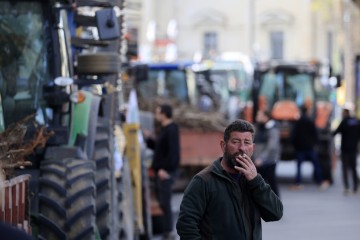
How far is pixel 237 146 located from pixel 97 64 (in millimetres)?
4174

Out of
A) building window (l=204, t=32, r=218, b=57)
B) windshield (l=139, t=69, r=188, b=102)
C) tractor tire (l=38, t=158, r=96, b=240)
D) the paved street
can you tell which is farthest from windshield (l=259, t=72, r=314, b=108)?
building window (l=204, t=32, r=218, b=57)

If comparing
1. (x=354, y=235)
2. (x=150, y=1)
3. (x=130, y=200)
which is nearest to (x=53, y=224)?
(x=130, y=200)

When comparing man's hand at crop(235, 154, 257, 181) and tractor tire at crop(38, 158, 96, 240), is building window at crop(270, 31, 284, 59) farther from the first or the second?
man's hand at crop(235, 154, 257, 181)

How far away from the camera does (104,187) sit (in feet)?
38.1

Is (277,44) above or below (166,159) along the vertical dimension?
below

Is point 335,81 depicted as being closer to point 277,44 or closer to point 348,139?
point 348,139

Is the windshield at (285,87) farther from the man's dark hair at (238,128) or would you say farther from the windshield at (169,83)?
the man's dark hair at (238,128)

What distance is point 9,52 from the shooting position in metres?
11.2

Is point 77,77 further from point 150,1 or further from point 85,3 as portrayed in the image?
point 150,1

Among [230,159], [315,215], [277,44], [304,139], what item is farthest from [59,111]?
[277,44]

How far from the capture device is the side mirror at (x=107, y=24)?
37.4 ft

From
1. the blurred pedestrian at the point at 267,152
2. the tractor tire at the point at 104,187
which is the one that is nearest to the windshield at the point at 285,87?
the blurred pedestrian at the point at 267,152

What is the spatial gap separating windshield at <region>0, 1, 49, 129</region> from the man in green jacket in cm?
361

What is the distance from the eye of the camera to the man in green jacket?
306 inches
